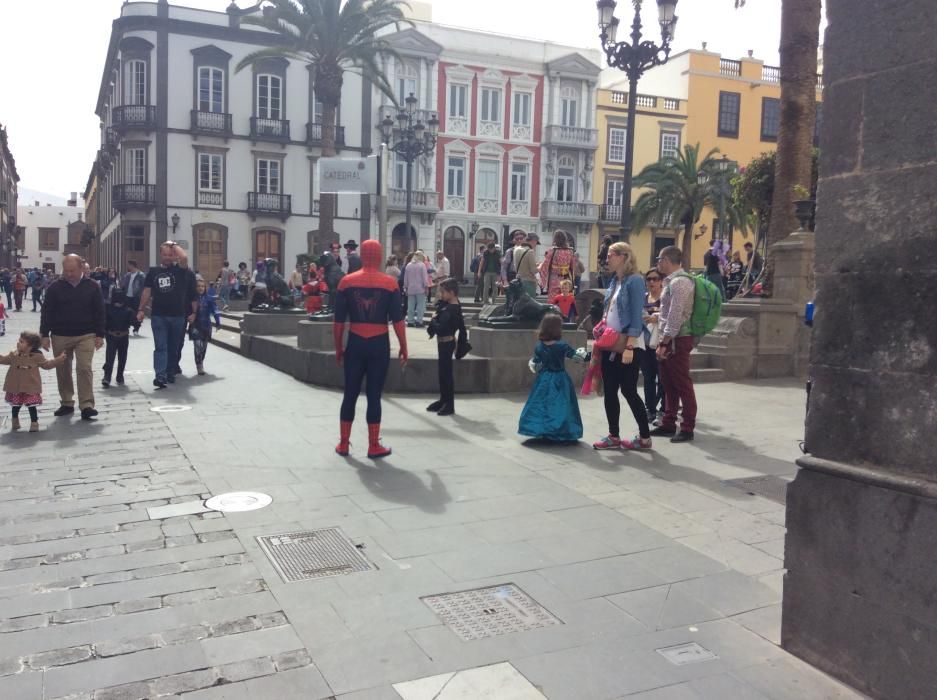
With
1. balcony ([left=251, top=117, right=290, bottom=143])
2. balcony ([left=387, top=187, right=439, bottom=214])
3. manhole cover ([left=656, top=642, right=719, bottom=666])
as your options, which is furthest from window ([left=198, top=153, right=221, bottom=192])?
manhole cover ([left=656, top=642, right=719, bottom=666])

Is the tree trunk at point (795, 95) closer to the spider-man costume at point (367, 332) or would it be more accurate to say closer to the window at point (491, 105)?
the spider-man costume at point (367, 332)

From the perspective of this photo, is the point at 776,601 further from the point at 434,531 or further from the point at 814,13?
the point at 814,13

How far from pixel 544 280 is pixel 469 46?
29.9 meters

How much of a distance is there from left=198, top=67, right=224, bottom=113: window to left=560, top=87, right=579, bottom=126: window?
55.8ft

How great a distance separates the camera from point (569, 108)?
4106 centimetres

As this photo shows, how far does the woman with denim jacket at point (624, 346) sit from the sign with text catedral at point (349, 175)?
375cm

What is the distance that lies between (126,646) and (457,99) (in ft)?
127

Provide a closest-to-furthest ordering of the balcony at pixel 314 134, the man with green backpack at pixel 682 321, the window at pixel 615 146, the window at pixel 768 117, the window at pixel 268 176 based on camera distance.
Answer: the man with green backpack at pixel 682 321 < the window at pixel 268 176 < the balcony at pixel 314 134 < the window at pixel 615 146 < the window at pixel 768 117

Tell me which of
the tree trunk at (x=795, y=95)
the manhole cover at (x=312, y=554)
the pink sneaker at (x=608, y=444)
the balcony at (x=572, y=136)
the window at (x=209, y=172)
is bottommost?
the manhole cover at (x=312, y=554)

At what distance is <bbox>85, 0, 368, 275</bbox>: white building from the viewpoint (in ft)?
117

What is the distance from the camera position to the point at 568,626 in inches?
137

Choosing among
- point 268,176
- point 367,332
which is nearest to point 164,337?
point 367,332

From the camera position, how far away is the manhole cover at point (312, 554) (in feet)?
13.4

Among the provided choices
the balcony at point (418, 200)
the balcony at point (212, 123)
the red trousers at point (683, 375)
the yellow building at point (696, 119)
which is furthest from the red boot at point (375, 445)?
the yellow building at point (696, 119)
